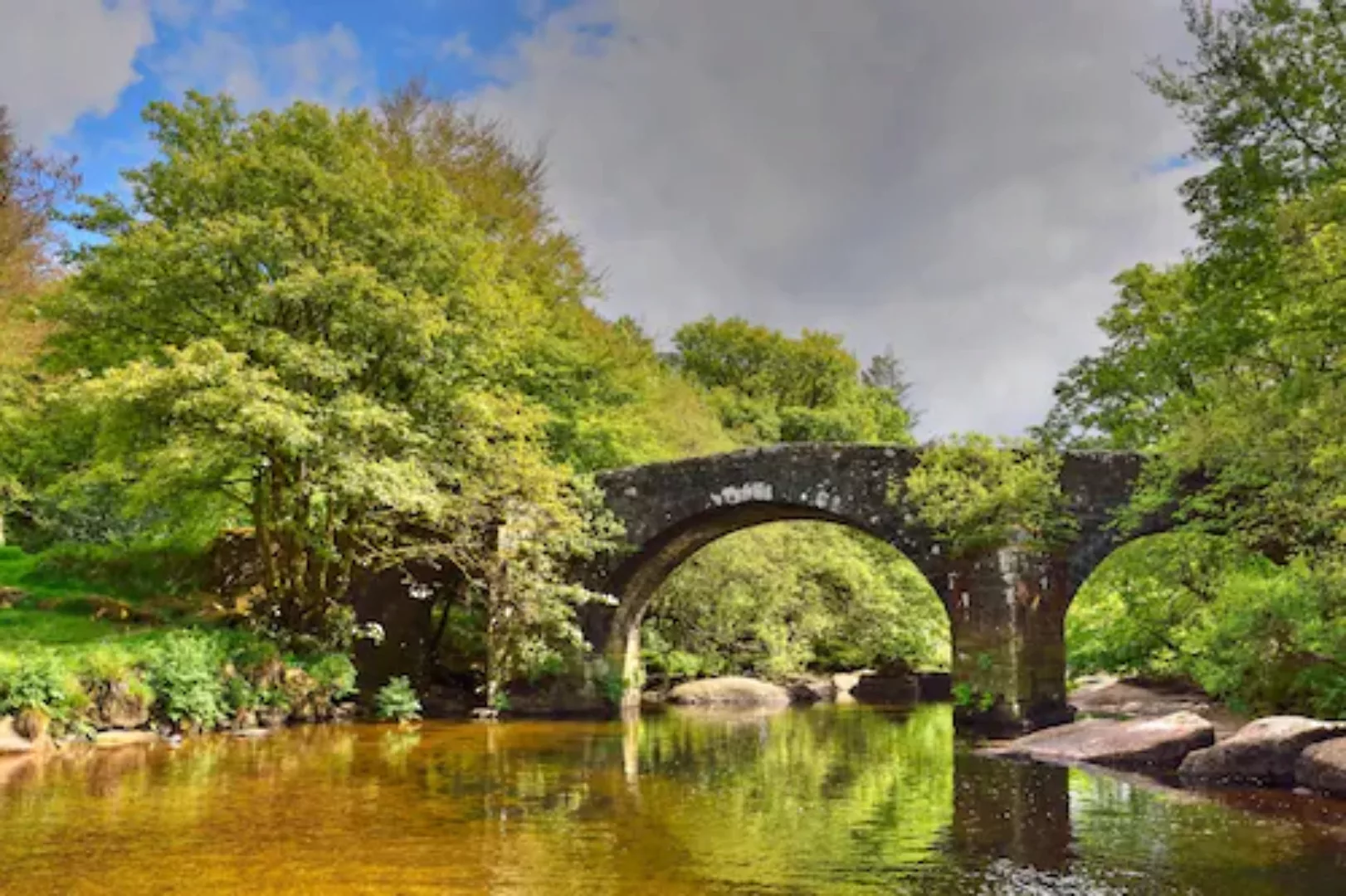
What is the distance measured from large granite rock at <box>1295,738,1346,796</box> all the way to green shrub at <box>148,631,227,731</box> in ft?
42.4

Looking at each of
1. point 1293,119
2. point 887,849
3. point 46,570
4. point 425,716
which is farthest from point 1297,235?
point 46,570

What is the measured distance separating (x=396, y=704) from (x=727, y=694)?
8.21m

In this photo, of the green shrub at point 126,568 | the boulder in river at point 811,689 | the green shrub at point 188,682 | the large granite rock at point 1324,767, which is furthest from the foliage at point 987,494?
the green shrub at point 126,568

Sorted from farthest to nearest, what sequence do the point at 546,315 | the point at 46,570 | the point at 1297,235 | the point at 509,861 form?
the point at 546,315 → the point at 46,570 → the point at 1297,235 → the point at 509,861

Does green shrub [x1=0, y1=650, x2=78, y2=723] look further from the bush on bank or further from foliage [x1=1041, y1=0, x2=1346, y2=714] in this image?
foliage [x1=1041, y1=0, x2=1346, y2=714]

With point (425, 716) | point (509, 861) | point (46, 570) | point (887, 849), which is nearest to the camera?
point (509, 861)

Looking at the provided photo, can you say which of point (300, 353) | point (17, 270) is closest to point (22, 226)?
point (17, 270)

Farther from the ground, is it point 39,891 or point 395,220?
point 395,220

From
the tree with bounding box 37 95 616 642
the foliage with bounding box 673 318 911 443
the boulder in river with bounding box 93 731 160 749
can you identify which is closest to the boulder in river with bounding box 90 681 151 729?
the boulder in river with bounding box 93 731 160 749

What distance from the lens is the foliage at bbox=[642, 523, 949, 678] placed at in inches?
976

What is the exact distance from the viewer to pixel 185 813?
8.33 meters

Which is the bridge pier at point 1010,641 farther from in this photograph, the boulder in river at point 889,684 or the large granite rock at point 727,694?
the boulder in river at point 889,684

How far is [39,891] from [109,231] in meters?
13.6

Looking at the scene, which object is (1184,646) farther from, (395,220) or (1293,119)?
(395,220)
